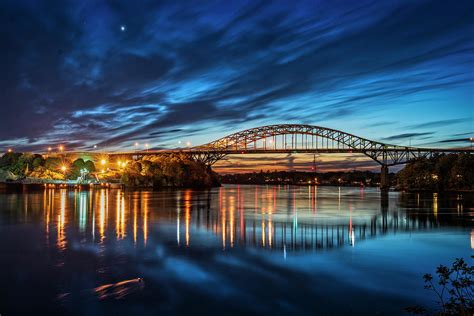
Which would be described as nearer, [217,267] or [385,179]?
[217,267]

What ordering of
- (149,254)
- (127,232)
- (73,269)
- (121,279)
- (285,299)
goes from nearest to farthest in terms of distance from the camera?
(285,299) < (121,279) < (73,269) < (149,254) < (127,232)

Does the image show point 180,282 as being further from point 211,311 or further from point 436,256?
point 436,256

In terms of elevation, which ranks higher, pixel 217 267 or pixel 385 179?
pixel 385 179

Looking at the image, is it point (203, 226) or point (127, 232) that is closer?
point (127, 232)

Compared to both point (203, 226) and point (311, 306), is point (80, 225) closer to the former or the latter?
point (203, 226)

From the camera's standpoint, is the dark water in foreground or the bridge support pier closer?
the dark water in foreground

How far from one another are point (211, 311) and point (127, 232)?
8.94 meters

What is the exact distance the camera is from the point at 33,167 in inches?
2788

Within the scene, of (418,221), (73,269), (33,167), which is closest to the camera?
(73,269)

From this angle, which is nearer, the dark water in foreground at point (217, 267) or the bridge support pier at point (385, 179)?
the dark water in foreground at point (217, 267)

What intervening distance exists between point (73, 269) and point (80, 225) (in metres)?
8.19

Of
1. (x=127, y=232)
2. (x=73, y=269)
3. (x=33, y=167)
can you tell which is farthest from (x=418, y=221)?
(x=33, y=167)

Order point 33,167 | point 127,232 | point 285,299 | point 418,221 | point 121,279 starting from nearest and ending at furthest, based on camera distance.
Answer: point 285,299 < point 121,279 < point 127,232 < point 418,221 < point 33,167

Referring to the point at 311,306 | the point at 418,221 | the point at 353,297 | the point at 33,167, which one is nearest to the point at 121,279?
the point at 311,306
